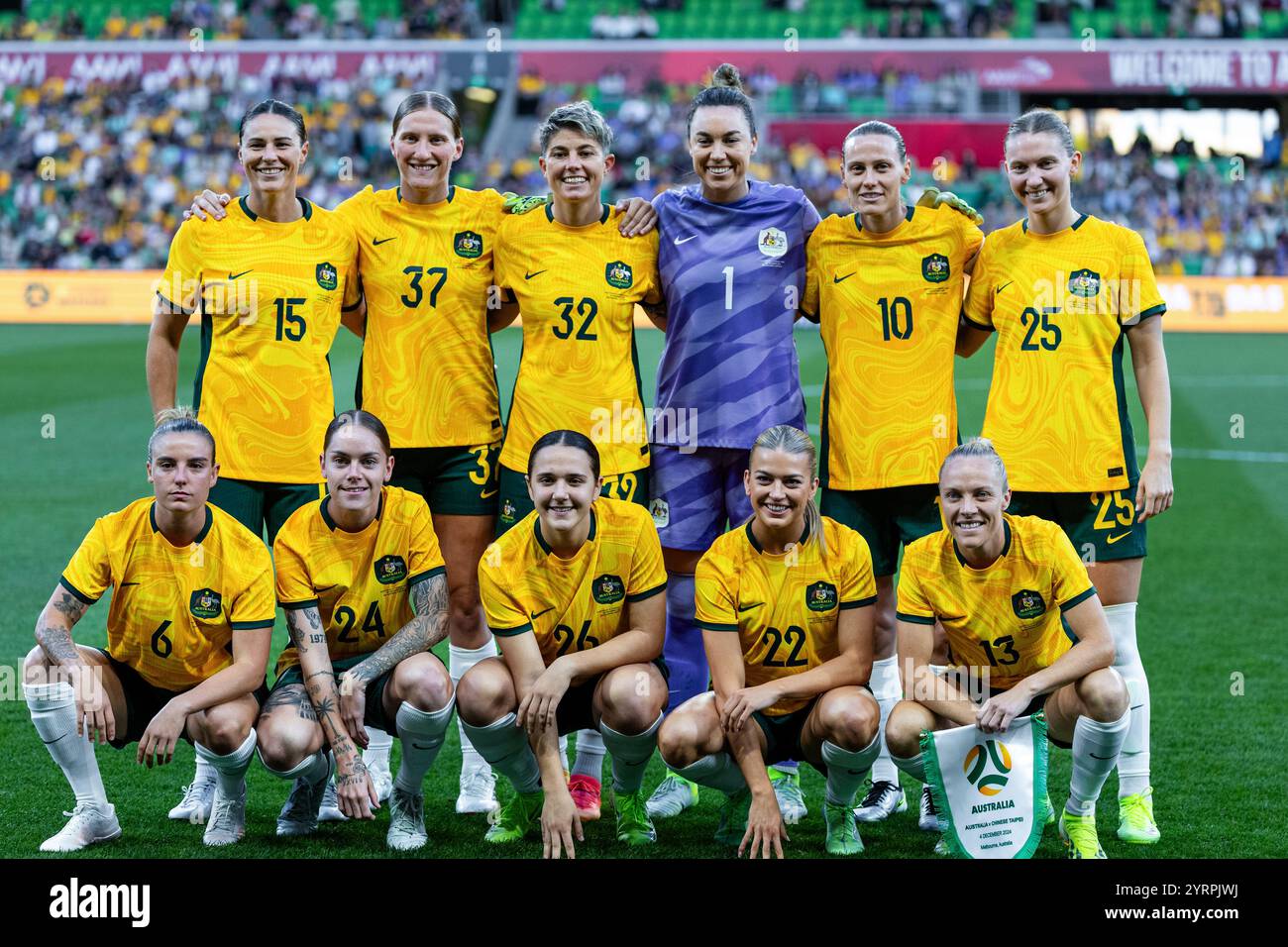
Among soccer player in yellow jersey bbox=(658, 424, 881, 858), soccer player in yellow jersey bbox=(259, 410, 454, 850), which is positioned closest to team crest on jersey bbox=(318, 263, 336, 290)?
soccer player in yellow jersey bbox=(259, 410, 454, 850)

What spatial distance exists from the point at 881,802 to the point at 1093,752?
855mm

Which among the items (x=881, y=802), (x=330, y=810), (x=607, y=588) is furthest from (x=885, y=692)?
(x=330, y=810)

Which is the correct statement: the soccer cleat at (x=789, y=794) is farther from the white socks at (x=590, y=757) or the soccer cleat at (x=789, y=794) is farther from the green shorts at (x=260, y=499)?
the green shorts at (x=260, y=499)

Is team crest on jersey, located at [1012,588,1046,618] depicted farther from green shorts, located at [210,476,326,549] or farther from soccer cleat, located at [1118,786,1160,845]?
green shorts, located at [210,476,326,549]

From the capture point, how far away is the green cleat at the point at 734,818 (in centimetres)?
460

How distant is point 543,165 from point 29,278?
19.7 meters

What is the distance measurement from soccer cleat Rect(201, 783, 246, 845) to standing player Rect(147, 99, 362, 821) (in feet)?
0.84

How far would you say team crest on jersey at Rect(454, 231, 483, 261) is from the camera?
16.3 feet

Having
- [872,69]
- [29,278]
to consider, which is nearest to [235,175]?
[29,278]

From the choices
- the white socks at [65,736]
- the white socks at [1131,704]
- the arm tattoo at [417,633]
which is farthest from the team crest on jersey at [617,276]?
the white socks at [65,736]

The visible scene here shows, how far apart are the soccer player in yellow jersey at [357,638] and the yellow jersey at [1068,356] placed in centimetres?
186

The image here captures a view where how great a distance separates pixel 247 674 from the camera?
14.2ft

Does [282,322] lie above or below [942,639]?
above
